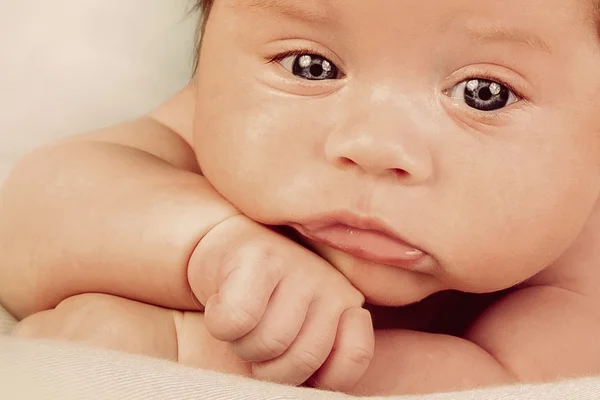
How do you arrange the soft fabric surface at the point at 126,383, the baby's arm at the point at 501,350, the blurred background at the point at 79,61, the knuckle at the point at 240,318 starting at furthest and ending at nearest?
1. the blurred background at the point at 79,61
2. the baby's arm at the point at 501,350
3. the knuckle at the point at 240,318
4. the soft fabric surface at the point at 126,383

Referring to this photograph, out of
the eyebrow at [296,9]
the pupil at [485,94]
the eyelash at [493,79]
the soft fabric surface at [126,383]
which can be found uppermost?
the eyebrow at [296,9]

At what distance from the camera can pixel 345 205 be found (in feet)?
2.04

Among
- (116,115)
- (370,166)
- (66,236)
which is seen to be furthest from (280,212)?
(116,115)

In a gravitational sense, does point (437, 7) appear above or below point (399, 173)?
above

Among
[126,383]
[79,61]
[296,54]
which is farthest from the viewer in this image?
[79,61]

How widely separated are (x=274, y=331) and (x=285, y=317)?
14 mm

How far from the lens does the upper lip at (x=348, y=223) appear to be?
0.62 m

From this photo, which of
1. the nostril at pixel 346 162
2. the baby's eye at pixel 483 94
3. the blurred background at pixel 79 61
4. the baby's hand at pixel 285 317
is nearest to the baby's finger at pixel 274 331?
the baby's hand at pixel 285 317

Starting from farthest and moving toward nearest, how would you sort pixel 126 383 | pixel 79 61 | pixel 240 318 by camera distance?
pixel 79 61 → pixel 240 318 → pixel 126 383

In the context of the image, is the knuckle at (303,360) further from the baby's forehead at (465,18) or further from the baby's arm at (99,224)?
the baby's forehead at (465,18)

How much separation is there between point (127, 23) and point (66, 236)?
41cm

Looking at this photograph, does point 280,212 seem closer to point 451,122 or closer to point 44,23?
point 451,122

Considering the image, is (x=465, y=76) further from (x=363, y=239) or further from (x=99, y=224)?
(x=99, y=224)

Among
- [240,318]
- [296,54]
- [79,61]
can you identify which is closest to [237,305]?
[240,318]
